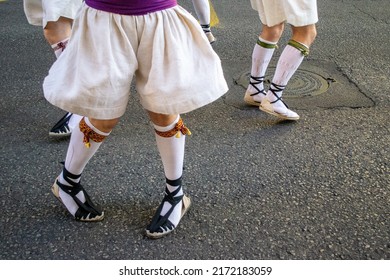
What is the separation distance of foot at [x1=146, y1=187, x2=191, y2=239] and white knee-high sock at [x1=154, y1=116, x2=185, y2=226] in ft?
0.04

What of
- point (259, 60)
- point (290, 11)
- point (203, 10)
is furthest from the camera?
point (203, 10)

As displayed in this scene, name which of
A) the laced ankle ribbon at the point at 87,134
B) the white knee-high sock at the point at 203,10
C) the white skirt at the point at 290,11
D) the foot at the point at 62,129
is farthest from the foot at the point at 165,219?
the white knee-high sock at the point at 203,10

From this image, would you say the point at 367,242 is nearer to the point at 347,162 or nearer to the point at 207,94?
the point at 347,162

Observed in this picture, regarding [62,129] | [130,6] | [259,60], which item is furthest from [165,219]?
[259,60]

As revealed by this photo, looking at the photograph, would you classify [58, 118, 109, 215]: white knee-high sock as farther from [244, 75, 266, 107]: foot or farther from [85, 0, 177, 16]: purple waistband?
[244, 75, 266, 107]: foot

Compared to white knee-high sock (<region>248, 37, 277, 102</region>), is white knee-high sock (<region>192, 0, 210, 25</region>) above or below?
below

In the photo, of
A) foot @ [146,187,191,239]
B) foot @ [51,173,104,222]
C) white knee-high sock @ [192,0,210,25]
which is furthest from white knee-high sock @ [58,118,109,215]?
white knee-high sock @ [192,0,210,25]

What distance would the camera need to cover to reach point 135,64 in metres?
2.04

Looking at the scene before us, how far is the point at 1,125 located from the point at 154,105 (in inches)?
75.1

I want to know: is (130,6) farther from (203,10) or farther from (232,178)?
(203,10)

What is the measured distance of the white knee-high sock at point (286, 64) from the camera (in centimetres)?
336

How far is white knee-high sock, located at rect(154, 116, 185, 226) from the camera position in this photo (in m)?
2.26

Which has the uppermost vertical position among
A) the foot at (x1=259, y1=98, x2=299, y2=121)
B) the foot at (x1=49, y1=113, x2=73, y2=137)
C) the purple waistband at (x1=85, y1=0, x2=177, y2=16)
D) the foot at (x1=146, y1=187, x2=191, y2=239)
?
the purple waistband at (x1=85, y1=0, x2=177, y2=16)

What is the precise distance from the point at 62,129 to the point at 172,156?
127cm
